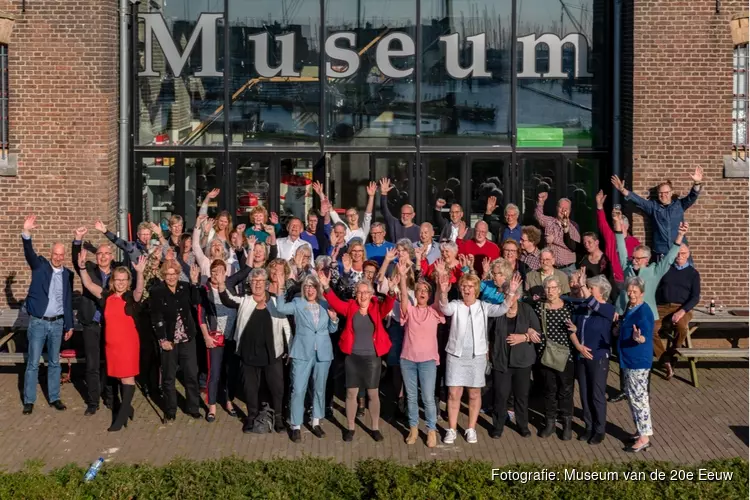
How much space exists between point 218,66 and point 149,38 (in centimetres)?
108

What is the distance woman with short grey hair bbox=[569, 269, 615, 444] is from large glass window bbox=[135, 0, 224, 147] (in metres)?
6.99

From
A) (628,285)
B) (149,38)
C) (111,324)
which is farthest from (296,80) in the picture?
(628,285)

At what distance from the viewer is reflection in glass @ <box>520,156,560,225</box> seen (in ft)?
53.0

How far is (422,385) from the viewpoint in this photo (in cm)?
1118

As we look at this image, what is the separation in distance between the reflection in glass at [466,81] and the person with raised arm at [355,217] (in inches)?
58.6

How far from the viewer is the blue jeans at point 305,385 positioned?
37.1 ft

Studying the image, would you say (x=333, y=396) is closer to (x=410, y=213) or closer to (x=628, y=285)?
(x=410, y=213)

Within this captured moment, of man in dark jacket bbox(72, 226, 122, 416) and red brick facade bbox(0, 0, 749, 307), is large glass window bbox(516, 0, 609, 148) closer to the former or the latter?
red brick facade bbox(0, 0, 749, 307)

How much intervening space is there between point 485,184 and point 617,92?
89.1 inches

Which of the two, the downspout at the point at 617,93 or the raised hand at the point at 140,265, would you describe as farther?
the downspout at the point at 617,93

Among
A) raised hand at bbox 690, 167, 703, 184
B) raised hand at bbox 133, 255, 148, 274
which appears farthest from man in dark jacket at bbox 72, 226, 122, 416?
raised hand at bbox 690, 167, 703, 184

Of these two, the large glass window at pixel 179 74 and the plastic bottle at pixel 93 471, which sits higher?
the large glass window at pixel 179 74

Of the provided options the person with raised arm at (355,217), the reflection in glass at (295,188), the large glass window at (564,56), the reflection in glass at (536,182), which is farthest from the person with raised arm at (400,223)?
the large glass window at (564,56)

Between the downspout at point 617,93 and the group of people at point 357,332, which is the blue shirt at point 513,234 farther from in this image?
the downspout at point 617,93
